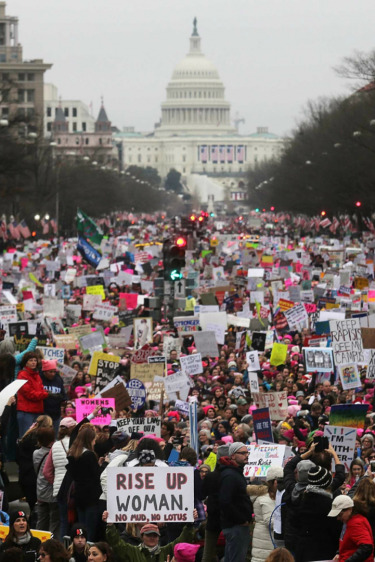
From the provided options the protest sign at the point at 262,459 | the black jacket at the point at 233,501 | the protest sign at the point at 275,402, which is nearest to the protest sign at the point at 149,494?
the black jacket at the point at 233,501

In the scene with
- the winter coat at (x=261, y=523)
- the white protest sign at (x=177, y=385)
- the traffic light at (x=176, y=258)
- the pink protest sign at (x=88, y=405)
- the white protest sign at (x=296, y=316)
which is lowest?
the winter coat at (x=261, y=523)

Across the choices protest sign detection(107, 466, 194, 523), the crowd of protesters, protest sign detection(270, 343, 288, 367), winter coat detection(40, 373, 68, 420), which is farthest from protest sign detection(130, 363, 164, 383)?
protest sign detection(107, 466, 194, 523)

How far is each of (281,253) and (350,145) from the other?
78.8 feet

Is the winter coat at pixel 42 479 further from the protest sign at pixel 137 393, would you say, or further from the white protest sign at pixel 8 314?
the white protest sign at pixel 8 314

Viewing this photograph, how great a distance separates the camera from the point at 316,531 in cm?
1241

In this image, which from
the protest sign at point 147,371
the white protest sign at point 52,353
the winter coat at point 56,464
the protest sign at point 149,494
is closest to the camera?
the protest sign at point 149,494

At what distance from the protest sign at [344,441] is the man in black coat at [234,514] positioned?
164 centimetres

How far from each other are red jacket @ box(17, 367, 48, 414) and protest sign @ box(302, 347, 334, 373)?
18.1ft

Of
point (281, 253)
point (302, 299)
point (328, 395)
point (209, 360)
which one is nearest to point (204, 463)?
point (328, 395)

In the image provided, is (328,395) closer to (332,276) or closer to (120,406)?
(120,406)

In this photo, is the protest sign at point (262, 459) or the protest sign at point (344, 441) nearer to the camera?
the protest sign at point (262, 459)

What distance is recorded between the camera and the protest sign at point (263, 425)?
620 inches

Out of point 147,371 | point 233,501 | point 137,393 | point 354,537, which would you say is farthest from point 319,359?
point 354,537

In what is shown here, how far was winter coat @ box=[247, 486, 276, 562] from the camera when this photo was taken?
43.3 ft
